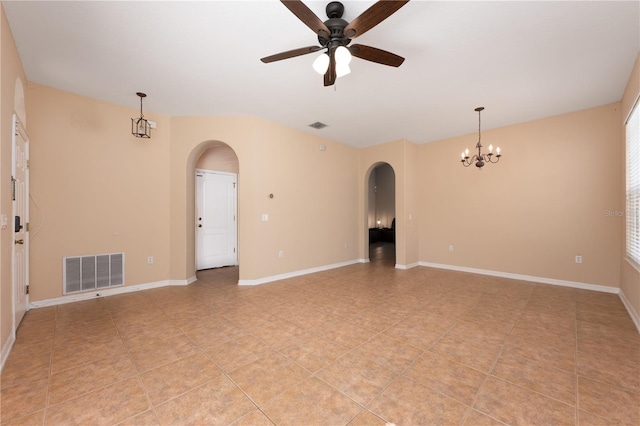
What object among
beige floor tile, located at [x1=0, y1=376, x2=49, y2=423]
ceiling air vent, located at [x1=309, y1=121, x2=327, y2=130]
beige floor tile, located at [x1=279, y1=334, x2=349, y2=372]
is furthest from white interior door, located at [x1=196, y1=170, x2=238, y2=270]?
beige floor tile, located at [x1=279, y1=334, x2=349, y2=372]

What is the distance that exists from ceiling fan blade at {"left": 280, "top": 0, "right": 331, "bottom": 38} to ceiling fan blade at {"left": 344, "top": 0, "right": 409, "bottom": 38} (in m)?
0.18

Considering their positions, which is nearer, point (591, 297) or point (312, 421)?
point (312, 421)

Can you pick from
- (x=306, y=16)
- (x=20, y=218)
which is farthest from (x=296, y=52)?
(x=20, y=218)

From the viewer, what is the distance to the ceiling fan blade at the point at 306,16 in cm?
167

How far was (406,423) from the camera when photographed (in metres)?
1.47

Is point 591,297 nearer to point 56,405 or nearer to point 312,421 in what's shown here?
point 312,421

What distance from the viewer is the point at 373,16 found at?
6.03ft

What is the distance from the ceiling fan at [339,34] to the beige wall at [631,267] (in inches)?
114

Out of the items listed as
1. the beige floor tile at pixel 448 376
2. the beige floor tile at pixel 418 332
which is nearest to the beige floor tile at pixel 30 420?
the beige floor tile at pixel 448 376

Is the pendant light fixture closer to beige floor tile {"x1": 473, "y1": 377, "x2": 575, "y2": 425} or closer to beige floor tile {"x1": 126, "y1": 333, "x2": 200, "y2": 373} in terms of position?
beige floor tile {"x1": 126, "y1": 333, "x2": 200, "y2": 373}

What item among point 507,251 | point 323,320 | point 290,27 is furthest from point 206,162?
point 507,251

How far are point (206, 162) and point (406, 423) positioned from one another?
5.41 m

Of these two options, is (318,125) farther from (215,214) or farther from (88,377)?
(88,377)

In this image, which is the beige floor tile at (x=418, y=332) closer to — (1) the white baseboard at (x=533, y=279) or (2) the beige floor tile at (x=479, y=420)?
(2) the beige floor tile at (x=479, y=420)
